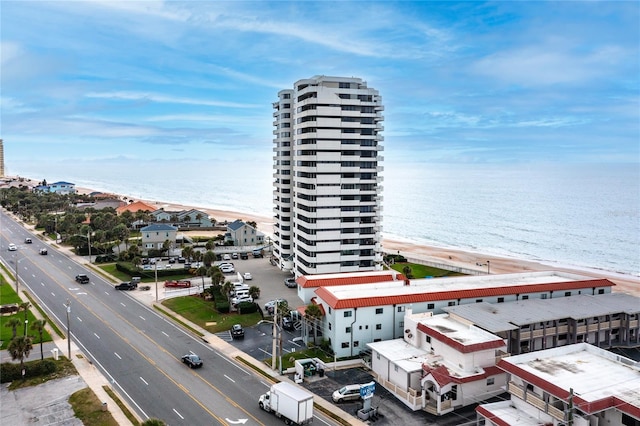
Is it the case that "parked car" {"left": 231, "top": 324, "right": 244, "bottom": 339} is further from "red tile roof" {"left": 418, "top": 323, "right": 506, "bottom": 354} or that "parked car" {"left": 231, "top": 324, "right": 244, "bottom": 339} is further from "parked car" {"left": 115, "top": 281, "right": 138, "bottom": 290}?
"parked car" {"left": 115, "top": 281, "right": 138, "bottom": 290}

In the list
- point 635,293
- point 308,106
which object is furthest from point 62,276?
point 635,293

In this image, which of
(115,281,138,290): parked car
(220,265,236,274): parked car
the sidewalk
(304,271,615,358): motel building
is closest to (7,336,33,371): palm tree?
the sidewalk

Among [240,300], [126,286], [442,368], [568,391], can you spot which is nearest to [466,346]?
[442,368]

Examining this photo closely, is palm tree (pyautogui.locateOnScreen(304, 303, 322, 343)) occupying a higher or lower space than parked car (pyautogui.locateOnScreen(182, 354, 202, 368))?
higher

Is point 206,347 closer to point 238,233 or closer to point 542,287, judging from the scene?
point 542,287

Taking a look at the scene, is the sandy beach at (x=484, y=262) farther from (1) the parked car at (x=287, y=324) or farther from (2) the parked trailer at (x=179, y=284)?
(1) the parked car at (x=287, y=324)
